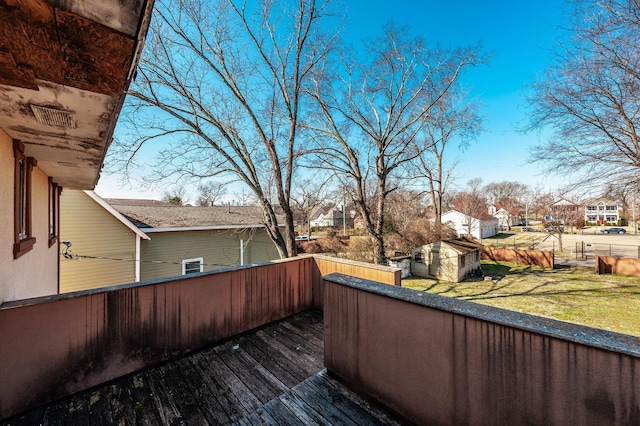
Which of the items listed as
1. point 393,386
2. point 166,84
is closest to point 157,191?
point 166,84

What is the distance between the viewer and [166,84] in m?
6.72

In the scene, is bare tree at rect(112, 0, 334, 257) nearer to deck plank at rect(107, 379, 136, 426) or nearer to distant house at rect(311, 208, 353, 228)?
deck plank at rect(107, 379, 136, 426)

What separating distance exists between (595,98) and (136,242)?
15884mm

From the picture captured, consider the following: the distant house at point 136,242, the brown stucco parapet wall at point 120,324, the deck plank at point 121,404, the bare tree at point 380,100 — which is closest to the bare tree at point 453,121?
the bare tree at point 380,100

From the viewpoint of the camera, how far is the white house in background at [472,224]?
30.0 meters

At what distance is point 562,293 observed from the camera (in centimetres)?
1202

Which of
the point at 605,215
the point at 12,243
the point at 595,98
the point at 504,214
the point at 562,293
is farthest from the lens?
the point at 504,214

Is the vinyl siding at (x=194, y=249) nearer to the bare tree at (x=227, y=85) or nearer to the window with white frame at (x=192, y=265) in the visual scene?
the window with white frame at (x=192, y=265)

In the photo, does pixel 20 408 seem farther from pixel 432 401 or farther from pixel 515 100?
pixel 515 100

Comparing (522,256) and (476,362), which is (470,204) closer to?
(522,256)

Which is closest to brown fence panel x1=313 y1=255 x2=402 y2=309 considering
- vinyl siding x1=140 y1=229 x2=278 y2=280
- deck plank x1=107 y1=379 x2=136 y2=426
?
deck plank x1=107 y1=379 x2=136 y2=426

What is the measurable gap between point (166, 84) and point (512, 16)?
9936mm

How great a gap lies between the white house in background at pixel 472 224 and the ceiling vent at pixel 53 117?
31.6 m

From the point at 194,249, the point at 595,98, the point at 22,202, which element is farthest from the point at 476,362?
the point at 595,98
